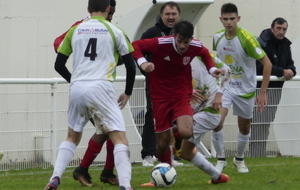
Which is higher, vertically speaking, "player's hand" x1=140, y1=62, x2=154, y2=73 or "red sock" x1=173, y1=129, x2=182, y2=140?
"player's hand" x1=140, y1=62, x2=154, y2=73

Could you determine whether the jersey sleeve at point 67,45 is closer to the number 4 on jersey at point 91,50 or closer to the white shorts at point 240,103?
the number 4 on jersey at point 91,50

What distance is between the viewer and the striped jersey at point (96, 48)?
7.32 m

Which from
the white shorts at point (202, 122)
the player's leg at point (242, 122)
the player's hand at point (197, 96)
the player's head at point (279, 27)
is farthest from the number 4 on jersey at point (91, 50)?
the player's head at point (279, 27)

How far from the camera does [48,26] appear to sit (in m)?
13.1

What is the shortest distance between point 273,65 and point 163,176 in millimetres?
4798

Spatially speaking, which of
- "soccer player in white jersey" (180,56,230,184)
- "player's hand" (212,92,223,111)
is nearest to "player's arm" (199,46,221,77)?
"soccer player in white jersey" (180,56,230,184)

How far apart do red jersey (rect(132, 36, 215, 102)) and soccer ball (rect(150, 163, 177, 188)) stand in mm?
899

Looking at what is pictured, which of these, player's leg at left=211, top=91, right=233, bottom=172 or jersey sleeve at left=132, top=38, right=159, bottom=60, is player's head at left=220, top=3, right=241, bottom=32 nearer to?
player's leg at left=211, top=91, right=233, bottom=172

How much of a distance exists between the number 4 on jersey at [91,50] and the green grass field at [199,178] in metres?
1.84

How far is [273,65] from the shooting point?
12.5 meters

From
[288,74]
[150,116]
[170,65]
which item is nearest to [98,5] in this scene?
[170,65]

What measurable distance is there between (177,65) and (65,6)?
503 cm

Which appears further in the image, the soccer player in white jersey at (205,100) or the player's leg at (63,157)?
the soccer player in white jersey at (205,100)

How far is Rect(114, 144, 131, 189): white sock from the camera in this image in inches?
280
